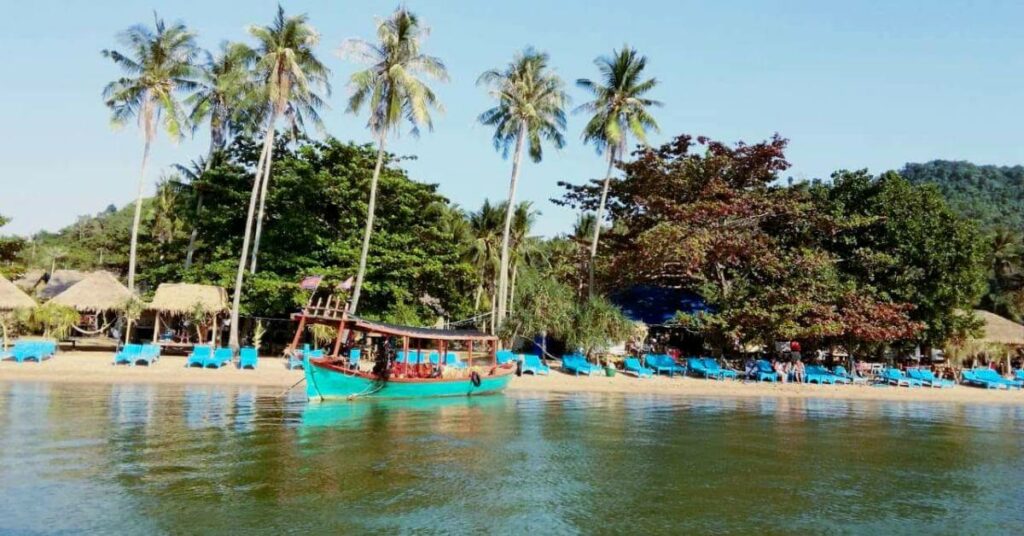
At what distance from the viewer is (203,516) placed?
8.72 metres

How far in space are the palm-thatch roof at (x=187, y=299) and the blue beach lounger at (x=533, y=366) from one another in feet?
41.4

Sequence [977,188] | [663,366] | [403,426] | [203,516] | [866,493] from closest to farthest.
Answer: [203,516] → [866,493] → [403,426] → [663,366] → [977,188]

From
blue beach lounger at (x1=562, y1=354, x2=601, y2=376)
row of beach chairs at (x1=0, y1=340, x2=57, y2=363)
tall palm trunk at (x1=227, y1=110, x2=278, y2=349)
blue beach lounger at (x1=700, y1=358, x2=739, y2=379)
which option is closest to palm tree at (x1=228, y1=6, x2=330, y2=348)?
tall palm trunk at (x1=227, y1=110, x2=278, y2=349)

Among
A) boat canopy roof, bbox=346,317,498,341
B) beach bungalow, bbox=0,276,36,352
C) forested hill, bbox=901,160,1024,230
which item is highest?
forested hill, bbox=901,160,1024,230

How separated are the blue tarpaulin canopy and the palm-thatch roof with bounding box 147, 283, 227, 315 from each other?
17.6 m

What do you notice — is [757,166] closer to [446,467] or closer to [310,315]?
[310,315]

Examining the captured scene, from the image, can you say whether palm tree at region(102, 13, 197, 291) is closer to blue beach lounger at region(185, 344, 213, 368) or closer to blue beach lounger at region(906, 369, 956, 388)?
blue beach lounger at region(185, 344, 213, 368)

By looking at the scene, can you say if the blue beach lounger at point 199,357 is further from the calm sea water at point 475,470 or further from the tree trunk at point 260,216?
the tree trunk at point 260,216

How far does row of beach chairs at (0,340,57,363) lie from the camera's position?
987 inches

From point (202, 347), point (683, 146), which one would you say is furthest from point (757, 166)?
point (202, 347)

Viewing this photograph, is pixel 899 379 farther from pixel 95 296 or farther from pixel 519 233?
pixel 95 296

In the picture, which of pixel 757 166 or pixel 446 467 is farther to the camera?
pixel 757 166

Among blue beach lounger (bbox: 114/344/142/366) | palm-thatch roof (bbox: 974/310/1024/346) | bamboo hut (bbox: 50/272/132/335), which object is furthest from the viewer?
palm-thatch roof (bbox: 974/310/1024/346)

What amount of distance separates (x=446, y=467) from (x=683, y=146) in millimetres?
24846
